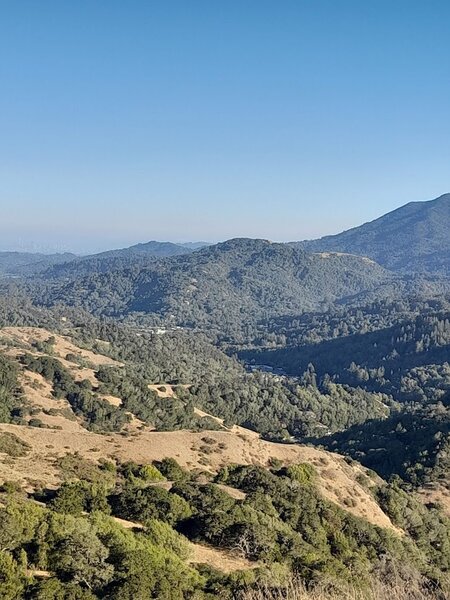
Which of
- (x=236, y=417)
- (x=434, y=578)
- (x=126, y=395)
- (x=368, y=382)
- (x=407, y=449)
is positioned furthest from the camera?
(x=368, y=382)

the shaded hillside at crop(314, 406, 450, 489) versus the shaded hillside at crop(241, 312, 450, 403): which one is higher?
the shaded hillside at crop(314, 406, 450, 489)

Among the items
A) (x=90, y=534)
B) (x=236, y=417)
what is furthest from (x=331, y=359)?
(x=90, y=534)

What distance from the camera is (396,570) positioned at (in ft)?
84.4

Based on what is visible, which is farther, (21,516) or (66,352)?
(66,352)

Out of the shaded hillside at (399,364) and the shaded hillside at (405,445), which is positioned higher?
Result: the shaded hillside at (405,445)

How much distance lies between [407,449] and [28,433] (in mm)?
50312

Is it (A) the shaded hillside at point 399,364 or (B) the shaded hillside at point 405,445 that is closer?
(B) the shaded hillside at point 405,445

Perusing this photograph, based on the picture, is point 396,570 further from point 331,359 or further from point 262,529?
point 331,359

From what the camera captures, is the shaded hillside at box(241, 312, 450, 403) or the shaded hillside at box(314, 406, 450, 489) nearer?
the shaded hillside at box(314, 406, 450, 489)

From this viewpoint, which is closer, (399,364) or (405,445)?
(405,445)

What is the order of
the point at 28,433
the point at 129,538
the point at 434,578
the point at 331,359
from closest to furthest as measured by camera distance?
Answer: the point at 129,538 < the point at 434,578 < the point at 28,433 < the point at 331,359

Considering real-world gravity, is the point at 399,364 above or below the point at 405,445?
below

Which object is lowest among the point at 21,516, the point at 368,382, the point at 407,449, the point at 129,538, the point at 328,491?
Result: the point at 368,382

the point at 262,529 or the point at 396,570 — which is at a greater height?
the point at 262,529
